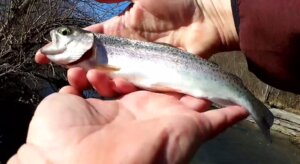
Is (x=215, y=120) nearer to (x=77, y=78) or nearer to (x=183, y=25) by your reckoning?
(x=77, y=78)

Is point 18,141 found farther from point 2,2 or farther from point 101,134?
point 101,134

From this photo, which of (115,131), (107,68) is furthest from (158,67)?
(115,131)

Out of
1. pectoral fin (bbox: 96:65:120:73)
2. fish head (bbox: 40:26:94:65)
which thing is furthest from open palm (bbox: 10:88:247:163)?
fish head (bbox: 40:26:94:65)

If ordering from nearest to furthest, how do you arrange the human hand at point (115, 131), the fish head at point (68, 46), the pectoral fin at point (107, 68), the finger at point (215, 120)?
the human hand at point (115, 131)
the finger at point (215, 120)
the pectoral fin at point (107, 68)
the fish head at point (68, 46)

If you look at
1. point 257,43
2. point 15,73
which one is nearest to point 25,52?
point 15,73

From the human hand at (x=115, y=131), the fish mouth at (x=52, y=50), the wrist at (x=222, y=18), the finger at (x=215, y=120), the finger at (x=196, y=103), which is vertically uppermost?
the wrist at (x=222, y=18)

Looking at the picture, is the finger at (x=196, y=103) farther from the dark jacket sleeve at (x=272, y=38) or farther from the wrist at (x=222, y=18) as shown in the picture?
the wrist at (x=222, y=18)

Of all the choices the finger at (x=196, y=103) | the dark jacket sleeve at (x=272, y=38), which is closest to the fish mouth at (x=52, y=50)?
the finger at (x=196, y=103)

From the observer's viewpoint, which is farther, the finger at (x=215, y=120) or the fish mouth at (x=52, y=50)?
the fish mouth at (x=52, y=50)
